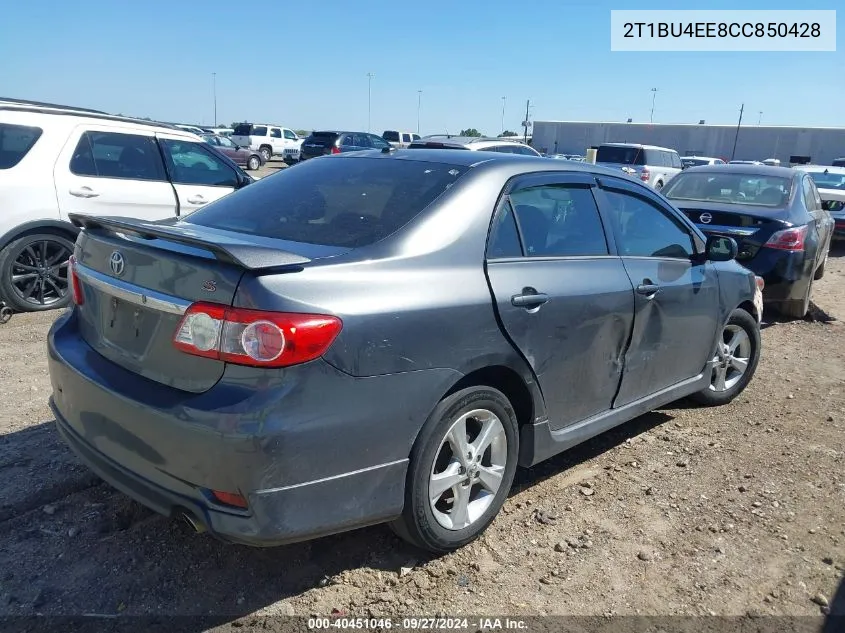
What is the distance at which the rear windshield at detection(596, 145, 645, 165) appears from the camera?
20.3 m

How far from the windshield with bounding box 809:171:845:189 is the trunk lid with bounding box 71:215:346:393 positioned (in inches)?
593

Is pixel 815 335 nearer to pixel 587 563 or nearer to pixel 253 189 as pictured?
pixel 587 563

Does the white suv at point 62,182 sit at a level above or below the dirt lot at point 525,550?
above

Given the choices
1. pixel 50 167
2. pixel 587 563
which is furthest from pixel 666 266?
pixel 50 167

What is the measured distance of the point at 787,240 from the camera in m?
6.77

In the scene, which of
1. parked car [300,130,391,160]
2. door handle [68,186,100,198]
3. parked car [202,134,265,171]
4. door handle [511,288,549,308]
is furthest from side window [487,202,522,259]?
parked car [202,134,265,171]

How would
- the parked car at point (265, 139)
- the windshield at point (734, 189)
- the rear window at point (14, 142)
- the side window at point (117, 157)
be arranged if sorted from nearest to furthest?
the rear window at point (14, 142)
the side window at point (117, 157)
the windshield at point (734, 189)
the parked car at point (265, 139)

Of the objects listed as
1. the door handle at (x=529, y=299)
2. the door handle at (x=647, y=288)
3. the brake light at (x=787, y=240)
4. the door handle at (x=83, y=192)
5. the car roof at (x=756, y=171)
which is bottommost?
the brake light at (x=787, y=240)

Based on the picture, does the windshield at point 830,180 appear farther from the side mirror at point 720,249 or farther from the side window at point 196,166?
the side window at point 196,166

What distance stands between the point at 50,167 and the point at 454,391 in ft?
16.9

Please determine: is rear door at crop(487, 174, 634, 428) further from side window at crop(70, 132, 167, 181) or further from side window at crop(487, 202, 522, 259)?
side window at crop(70, 132, 167, 181)

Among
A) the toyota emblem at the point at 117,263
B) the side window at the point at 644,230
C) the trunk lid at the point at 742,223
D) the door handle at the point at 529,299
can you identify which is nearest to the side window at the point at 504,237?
the door handle at the point at 529,299

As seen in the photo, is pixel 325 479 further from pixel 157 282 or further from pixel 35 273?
pixel 35 273

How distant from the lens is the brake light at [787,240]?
6762 millimetres
